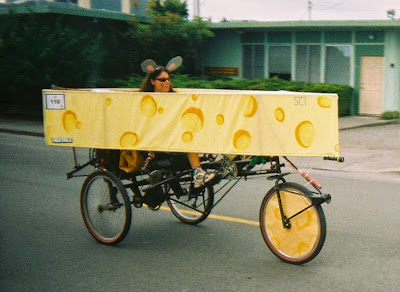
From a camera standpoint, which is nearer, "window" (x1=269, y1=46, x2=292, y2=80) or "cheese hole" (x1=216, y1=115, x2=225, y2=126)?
"cheese hole" (x1=216, y1=115, x2=225, y2=126)

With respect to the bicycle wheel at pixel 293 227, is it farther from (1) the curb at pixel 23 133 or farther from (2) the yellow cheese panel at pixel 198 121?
A: (1) the curb at pixel 23 133

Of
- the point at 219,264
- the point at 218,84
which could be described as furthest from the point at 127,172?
the point at 218,84

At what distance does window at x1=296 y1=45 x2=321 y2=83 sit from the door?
221 cm

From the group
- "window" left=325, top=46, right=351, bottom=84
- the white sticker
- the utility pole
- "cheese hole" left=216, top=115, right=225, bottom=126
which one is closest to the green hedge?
"window" left=325, top=46, right=351, bottom=84

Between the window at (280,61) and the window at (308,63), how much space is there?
1.53 ft

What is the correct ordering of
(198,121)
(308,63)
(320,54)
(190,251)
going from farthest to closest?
(308,63) < (320,54) < (190,251) < (198,121)

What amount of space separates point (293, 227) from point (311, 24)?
19268 millimetres

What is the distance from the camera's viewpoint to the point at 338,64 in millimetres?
24328

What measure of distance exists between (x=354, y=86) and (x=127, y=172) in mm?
18525

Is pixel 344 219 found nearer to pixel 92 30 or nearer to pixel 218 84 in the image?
pixel 218 84

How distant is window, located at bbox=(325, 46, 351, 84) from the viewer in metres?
24.0

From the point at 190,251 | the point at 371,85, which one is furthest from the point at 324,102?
the point at 371,85

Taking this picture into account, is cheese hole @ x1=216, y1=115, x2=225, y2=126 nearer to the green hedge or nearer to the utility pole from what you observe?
the green hedge

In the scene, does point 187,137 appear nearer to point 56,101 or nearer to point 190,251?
point 190,251
